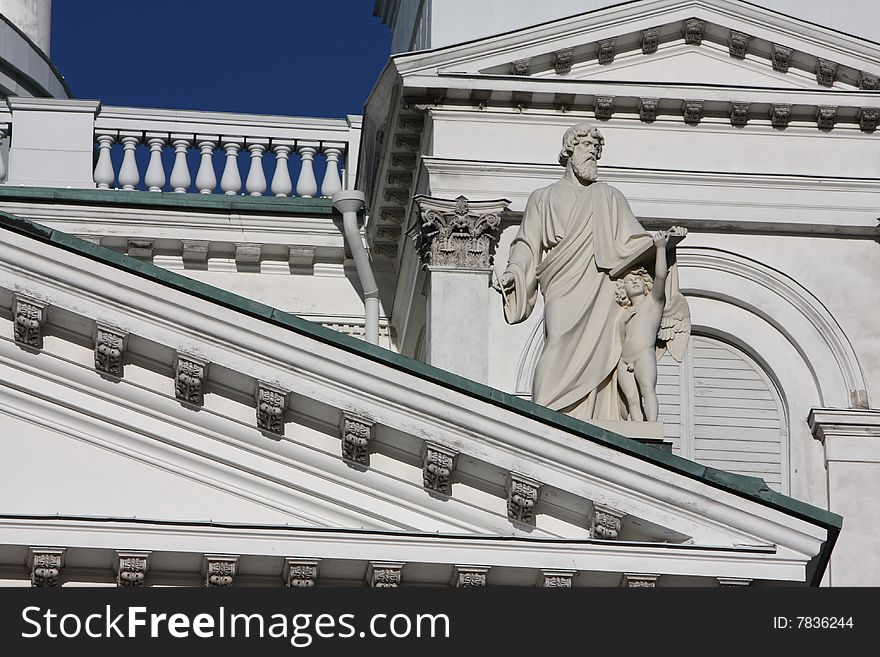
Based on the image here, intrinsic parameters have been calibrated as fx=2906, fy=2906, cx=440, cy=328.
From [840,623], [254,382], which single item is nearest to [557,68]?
[254,382]

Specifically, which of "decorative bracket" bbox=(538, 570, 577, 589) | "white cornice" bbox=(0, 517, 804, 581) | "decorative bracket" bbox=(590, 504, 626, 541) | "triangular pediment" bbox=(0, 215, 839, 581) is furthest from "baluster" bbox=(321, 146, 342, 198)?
"decorative bracket" bbox=(538, 570, 577, 589)

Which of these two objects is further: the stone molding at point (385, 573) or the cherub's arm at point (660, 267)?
the cherub's arm at point (660, 267)

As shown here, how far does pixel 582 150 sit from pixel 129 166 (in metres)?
13.9

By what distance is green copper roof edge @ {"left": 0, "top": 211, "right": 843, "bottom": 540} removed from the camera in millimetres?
21969

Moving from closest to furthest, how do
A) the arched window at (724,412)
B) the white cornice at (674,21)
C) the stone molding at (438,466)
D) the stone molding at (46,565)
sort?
1. the stone molding at (46,565)
2. the stone molding at (438,466)
3. the arched window at (724,412)
4. the white cornice at (674,21)

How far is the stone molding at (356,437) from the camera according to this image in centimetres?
2220

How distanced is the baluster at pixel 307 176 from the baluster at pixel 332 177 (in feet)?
0.43

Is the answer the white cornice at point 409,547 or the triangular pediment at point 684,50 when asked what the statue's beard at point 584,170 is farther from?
the triangular pediment at point 684,50

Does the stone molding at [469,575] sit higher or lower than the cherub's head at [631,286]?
lower

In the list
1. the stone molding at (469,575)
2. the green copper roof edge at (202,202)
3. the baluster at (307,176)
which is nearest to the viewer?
the stone molding at (469,575)

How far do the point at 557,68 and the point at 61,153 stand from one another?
6783 mm

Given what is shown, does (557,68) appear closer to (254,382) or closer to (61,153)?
(61,153)

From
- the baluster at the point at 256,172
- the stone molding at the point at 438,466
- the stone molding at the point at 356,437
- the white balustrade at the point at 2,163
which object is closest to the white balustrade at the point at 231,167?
the baluster at the point at 256,172

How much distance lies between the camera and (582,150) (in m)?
25.0
